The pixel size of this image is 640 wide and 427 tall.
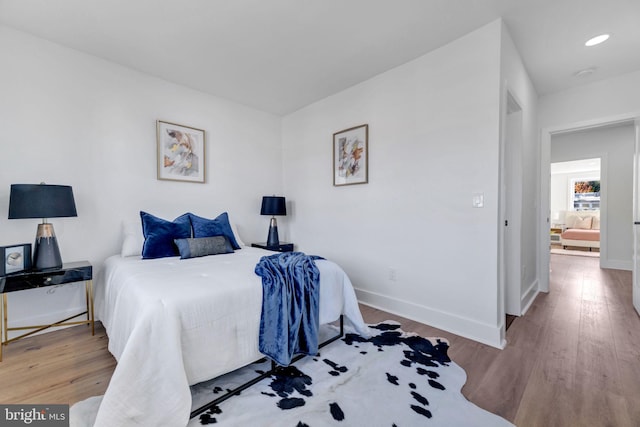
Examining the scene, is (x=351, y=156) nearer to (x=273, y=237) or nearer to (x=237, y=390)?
(x=273, y=237)

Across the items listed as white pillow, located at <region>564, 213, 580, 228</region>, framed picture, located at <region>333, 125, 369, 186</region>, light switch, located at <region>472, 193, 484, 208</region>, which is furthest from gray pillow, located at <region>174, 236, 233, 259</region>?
white pillow, located at <region>564, 213, 580, 228</region>

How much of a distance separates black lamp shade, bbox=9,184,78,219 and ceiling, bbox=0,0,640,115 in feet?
4.45

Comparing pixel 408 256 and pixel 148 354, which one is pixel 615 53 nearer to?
pixel 408 256

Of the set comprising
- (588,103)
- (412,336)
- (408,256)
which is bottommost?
(412,336)

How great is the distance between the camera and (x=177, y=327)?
4.40 ft

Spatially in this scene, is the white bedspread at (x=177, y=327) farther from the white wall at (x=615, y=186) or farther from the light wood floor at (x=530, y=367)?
the white wall at (x=615, y=186)

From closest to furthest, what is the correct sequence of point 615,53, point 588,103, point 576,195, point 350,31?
point 350,31 < point 615,53 < point 588,103 < point 576,195

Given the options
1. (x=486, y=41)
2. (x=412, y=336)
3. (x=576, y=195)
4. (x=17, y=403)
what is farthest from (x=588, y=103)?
(x=576, y=195)

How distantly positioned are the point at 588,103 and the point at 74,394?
5.44m

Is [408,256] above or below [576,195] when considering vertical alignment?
below

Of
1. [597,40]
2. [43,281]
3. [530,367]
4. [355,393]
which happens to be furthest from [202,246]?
[597,40]

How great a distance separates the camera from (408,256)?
8.98 ft

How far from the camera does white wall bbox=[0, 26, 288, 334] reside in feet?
7.54

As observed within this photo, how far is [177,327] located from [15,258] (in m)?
1.85
